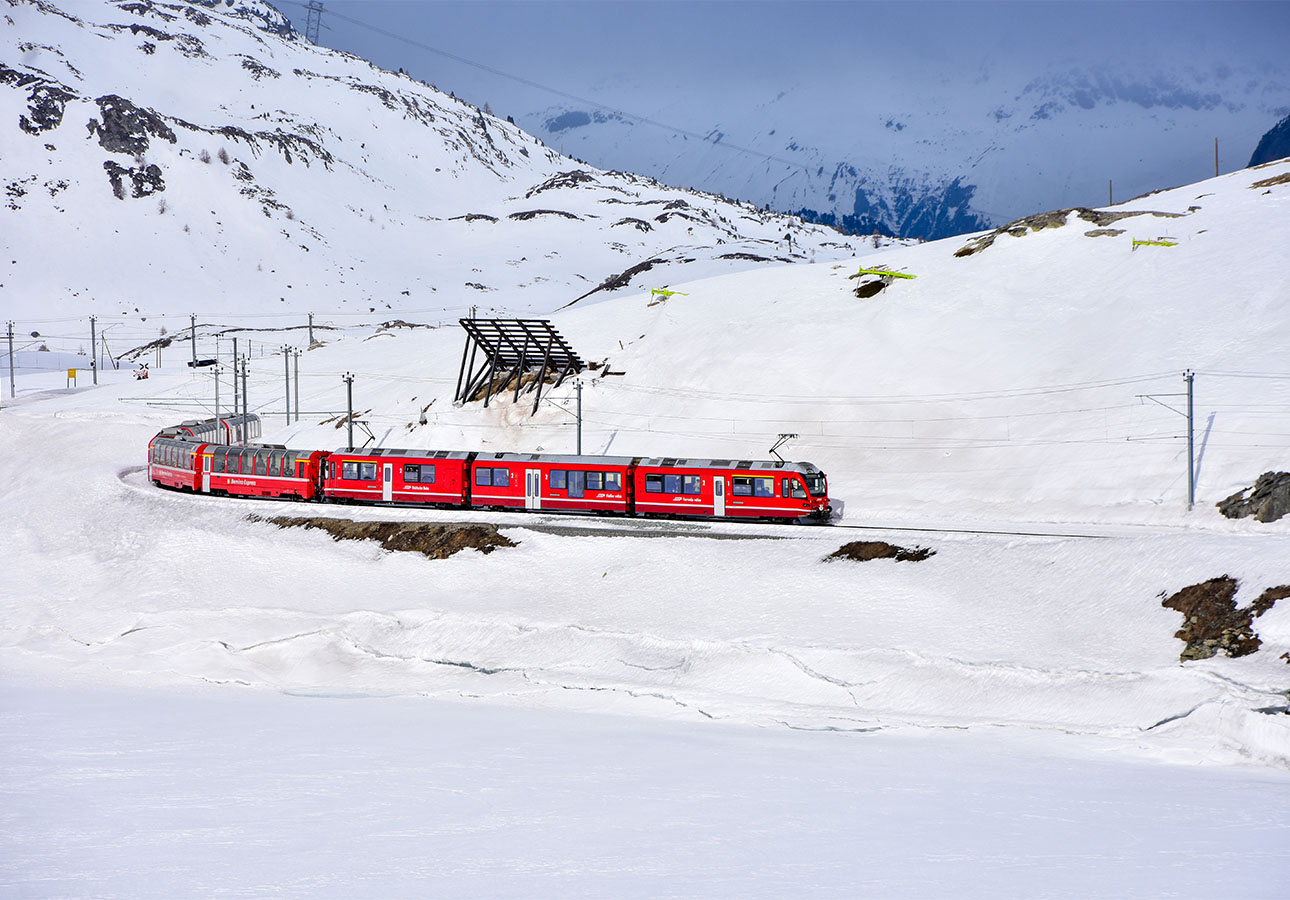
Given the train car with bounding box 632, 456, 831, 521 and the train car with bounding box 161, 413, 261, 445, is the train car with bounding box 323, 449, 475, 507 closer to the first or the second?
the train car with bounding box 632, 456, 831, 521

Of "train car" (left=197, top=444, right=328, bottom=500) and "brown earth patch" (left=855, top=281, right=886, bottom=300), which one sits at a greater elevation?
"brown earth patch" (left=855, top=281, right=886, bottom=300)

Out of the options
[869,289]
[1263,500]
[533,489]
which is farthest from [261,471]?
[1263,500]

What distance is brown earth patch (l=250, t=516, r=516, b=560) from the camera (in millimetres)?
51125

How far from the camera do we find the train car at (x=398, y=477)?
5781 cm

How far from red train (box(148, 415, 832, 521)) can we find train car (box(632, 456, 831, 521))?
53mm

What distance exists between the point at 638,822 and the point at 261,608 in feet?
108

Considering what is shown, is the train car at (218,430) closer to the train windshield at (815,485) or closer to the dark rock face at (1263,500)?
the train windshield at (815,485)

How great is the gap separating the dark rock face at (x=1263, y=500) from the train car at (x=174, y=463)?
62576 millimetres

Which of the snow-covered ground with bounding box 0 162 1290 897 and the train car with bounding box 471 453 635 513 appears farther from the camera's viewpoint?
the train car with bounding box 471 453 635 513

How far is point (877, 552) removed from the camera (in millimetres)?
44406

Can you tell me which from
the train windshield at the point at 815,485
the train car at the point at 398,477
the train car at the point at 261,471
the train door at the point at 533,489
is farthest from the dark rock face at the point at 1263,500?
the train car at the point at 261,471

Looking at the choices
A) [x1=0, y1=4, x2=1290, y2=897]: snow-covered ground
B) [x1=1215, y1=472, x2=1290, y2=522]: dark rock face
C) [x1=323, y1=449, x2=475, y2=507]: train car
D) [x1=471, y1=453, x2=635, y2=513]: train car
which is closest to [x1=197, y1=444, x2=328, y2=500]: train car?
[x1=323, y1=449, x2=475, y2=507]: train car

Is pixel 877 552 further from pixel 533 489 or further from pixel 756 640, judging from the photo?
pixel 533 489

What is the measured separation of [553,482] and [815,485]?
14853mm
